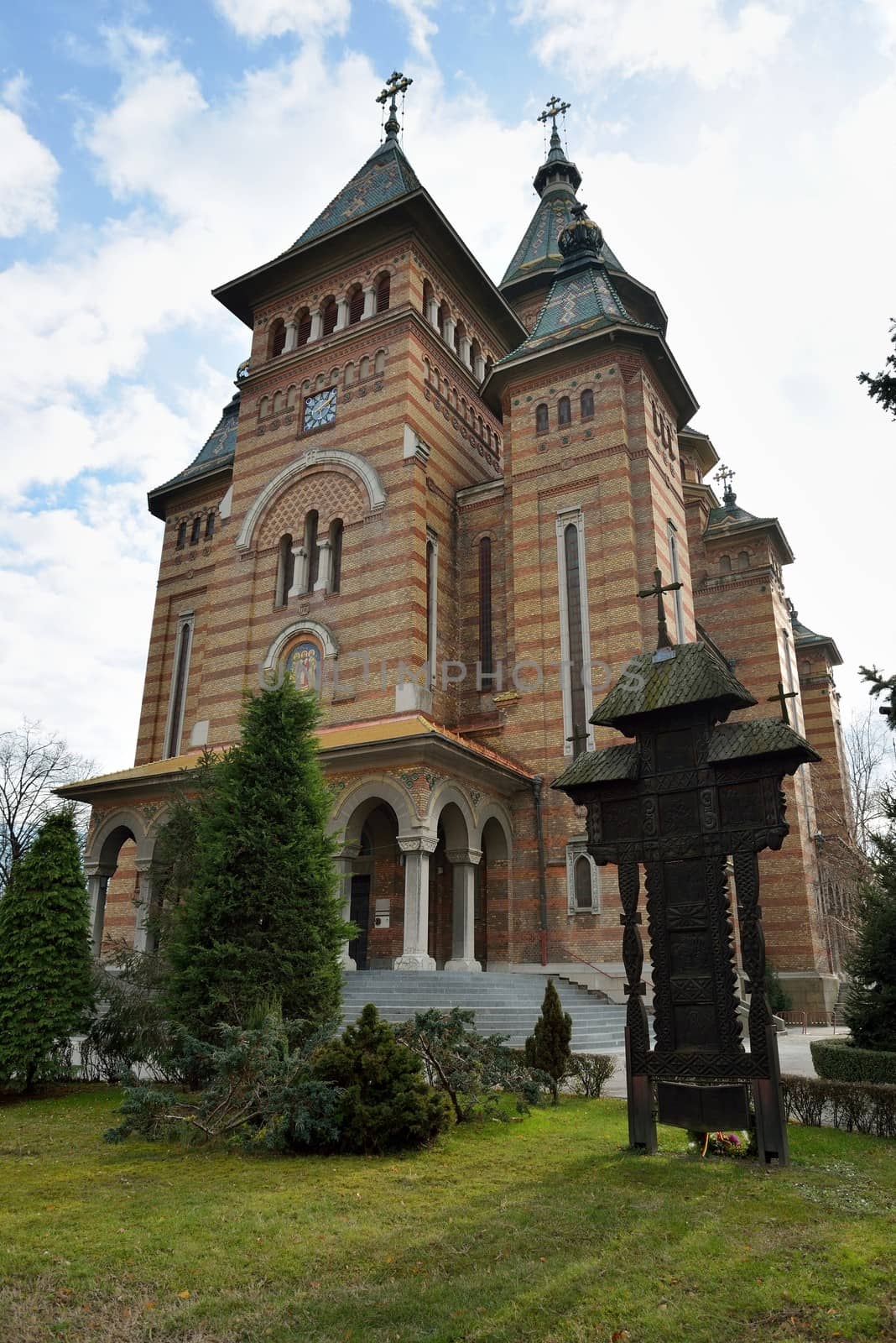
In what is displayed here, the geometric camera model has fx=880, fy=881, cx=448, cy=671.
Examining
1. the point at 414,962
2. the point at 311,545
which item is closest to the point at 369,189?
the point at 311,545

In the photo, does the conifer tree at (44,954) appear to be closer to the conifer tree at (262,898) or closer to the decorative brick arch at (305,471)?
the conifer tree at (262,898)

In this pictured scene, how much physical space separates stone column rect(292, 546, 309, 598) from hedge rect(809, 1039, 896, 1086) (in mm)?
18209

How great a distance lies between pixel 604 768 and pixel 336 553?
713 inches

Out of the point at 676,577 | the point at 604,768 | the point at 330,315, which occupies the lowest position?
the point at 604,768

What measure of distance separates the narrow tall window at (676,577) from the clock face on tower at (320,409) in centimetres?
1067

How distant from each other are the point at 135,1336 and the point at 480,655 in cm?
2137

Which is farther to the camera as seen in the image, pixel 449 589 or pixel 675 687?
pixel 449 589

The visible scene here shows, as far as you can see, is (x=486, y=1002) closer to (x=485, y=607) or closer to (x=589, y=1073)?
(x=589, y=1073)

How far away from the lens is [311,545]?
2600 centimetres

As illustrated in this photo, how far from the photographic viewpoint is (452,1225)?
5.62 meters

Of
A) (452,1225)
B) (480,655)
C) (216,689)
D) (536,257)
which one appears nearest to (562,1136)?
(452,1225)

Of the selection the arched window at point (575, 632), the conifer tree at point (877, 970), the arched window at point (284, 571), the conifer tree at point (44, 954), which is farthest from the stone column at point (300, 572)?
the conifer tree at point (877, 970)

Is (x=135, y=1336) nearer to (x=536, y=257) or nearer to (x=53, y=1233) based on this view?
(x=53, y=1233)

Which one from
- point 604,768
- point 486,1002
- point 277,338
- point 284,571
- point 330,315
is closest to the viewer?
point 604,768
